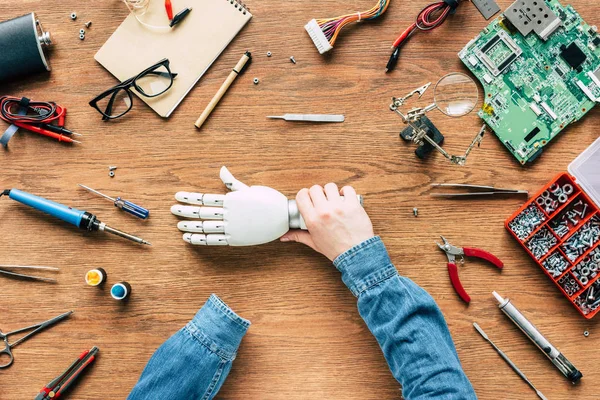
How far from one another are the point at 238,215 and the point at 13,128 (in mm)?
608

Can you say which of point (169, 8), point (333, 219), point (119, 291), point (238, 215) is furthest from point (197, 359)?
point (169, 8)

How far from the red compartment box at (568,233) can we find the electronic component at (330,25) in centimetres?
58

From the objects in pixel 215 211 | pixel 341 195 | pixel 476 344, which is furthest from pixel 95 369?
pixel 476 344

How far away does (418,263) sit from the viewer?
1155mm

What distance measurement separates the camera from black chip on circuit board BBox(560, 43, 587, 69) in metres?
1.13

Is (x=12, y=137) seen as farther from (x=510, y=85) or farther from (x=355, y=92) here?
(x=510, y=85)

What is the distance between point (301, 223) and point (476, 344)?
52 cm

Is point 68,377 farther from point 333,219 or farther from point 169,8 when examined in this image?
point 169,8

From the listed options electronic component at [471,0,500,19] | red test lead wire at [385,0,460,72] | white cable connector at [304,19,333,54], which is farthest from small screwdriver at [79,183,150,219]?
electronic component at [471,0,500,19]

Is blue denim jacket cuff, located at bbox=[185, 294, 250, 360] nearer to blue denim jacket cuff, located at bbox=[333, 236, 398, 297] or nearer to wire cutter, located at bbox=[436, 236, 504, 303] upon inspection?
blue denim jacket cuff, located at bbox=[333, 236, 398, 297]

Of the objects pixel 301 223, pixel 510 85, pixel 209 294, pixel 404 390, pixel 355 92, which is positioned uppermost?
pixel 510 85

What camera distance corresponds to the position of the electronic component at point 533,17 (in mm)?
1123

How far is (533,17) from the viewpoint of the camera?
1.13 metres

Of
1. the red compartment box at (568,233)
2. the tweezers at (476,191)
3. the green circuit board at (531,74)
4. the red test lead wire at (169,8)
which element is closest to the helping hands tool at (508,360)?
the red compartment box at (568,233)
